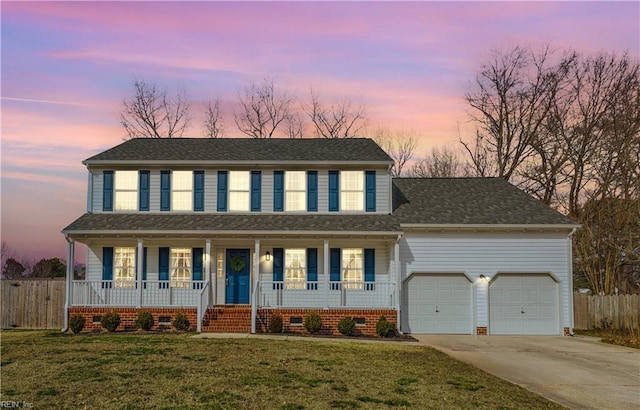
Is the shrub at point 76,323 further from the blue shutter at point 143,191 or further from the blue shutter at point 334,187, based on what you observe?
the blue shutter at point 334,187

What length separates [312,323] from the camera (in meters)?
21.4

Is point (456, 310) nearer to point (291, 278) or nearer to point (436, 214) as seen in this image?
point (436, 214)

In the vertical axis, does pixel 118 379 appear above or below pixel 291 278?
below

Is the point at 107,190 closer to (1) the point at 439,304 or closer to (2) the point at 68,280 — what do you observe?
(2) the point at 68,280

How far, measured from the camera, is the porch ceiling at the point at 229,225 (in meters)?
22.4

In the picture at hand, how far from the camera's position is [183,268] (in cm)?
2392

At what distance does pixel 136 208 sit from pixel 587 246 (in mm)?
25018

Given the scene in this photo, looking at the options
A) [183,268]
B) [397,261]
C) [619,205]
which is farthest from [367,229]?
[619,205]

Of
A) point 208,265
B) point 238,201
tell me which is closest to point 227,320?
point 208,265

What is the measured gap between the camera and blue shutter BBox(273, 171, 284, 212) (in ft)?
79.6

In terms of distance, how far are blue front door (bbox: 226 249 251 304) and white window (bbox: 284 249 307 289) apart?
61.2 inches

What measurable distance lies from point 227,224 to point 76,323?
6259 millimetres

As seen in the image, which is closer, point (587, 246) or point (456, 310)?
point (456, 310)

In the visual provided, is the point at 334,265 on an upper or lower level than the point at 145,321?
upper
